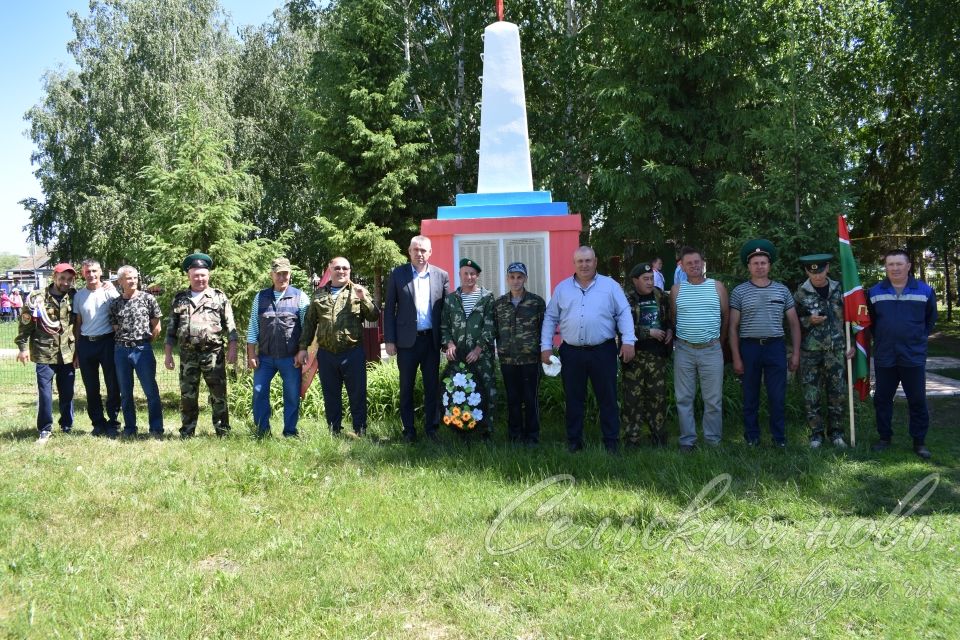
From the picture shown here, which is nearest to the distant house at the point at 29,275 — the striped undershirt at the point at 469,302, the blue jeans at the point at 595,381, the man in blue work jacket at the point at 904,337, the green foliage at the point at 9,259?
the green foliage at the point at 9,259

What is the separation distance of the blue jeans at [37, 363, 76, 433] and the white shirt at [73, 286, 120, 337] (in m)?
0.47

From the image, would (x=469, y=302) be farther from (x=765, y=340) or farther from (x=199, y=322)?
(x=765, y=340)

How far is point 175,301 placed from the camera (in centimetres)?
576

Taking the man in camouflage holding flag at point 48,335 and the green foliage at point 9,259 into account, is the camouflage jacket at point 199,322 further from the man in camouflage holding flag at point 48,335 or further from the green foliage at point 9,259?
the green foliage at point 9,259

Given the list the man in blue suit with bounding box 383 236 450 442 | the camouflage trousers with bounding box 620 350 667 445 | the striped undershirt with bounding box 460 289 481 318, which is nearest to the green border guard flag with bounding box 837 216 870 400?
the camouflage trousers with bounding box 620 350 667 445

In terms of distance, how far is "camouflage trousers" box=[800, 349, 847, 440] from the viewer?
561 centimetres

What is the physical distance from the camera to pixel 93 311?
603cm

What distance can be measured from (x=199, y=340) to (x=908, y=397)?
5646mm

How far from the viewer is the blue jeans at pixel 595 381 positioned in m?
5.26

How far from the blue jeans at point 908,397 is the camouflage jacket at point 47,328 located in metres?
6.75

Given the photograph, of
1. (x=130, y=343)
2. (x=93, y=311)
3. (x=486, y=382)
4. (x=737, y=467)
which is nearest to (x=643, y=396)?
(x=737, y=467)

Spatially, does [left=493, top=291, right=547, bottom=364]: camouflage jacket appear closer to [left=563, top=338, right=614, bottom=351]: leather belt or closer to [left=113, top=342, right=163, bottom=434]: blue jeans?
[left=563, top=338, right=614, bottom=351]: leather belt

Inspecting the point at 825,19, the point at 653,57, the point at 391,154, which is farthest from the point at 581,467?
the point at 825,19

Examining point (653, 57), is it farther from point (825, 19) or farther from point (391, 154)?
point (825, 19)
